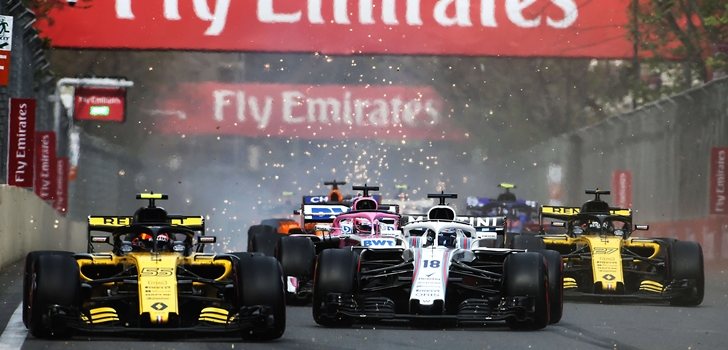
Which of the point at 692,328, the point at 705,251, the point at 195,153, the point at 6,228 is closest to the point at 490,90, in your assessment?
the point at 195,153

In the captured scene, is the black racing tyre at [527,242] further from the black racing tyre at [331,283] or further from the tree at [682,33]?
the tree at [682,33]

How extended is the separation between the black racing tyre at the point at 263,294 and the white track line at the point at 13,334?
1.82 m

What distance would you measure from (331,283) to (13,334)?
3207 mm

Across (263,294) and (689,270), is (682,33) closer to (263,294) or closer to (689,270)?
(689,270)

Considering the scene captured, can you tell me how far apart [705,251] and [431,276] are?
20162 mm

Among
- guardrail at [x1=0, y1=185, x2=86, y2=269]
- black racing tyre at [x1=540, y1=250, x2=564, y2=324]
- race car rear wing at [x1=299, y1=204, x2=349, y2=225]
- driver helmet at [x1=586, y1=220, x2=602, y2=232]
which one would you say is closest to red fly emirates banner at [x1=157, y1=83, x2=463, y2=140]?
guardrail at [x1=0, y1=185, x2=86, y2=269]

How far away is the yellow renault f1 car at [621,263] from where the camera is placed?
2261 centimetres

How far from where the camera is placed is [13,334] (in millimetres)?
16188

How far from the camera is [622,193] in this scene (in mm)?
52031

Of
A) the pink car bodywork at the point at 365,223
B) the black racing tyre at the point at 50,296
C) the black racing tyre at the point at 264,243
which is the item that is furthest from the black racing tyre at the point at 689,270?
the black racing tyre at the point at 50,296

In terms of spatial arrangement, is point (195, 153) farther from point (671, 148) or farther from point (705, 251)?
point (705, 251)

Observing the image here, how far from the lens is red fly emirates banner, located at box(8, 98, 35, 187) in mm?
35844

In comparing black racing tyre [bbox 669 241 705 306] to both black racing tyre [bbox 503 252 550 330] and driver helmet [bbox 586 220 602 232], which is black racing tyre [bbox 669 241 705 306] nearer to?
driver helmet [bbox 586 220 602 232]

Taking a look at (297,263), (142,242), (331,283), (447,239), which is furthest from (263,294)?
(297,263)
